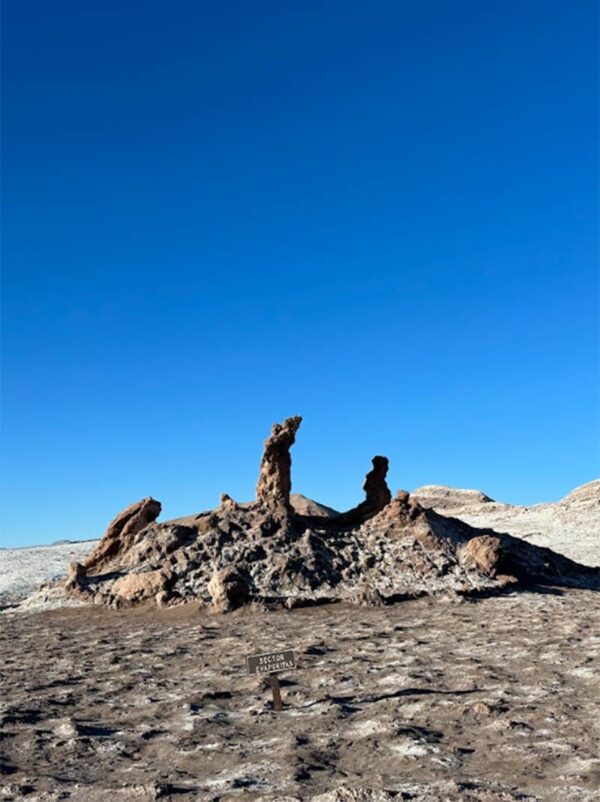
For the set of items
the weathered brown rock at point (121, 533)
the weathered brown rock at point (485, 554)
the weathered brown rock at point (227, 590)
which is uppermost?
the weathered brown rock at point (121, 533)

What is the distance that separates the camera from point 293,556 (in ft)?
64.9

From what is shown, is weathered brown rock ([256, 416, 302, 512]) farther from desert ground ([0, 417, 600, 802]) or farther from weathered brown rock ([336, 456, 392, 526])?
weathered brown rock ([336, 456, 392, 526])

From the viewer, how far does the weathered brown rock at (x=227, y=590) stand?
1794cm

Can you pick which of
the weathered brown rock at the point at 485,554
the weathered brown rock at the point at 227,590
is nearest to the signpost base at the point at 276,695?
the weathered brown rock at the point at 227,590

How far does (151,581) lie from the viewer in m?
19.2

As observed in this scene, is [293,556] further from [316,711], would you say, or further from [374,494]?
[316,711]

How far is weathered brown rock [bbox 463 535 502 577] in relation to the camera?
19.8 metres

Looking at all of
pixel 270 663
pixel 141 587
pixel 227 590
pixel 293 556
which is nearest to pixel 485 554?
pixel 293 556

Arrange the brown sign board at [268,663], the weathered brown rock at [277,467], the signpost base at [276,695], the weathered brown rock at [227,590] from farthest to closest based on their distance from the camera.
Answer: the weathered brown rock at [277,467] < the weathered brown rock at [227,590] < the signpost base at [276,695] < the brown sign board at [268,663]

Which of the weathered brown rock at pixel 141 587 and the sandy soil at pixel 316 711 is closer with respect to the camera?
the sandy soil at pixel 316 711

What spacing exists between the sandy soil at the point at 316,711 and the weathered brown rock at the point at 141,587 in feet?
7.54

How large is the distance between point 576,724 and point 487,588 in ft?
35.2

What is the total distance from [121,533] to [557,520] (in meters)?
26.0

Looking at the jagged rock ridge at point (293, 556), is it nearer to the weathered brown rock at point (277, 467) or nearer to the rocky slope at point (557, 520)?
the weathered brown rock at point (277, 467)
